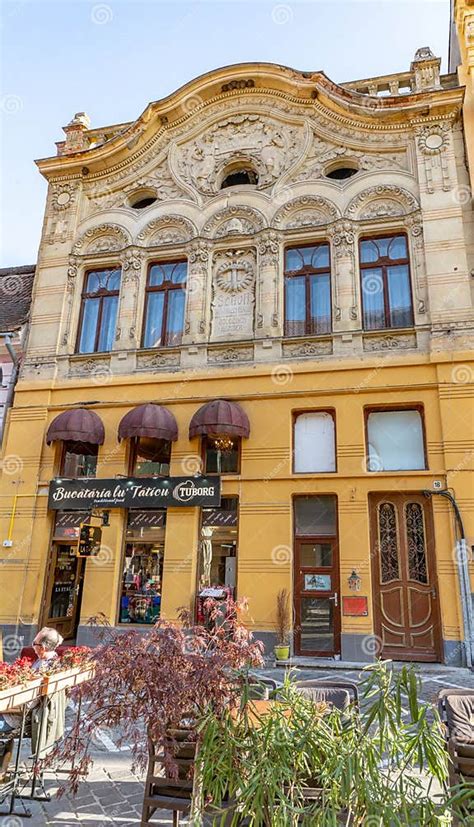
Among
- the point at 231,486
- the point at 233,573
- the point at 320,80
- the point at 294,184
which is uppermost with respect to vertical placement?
the point at 320,80

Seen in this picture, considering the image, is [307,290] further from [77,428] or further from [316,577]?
[316,577]

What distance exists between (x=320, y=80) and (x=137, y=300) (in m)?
8.09

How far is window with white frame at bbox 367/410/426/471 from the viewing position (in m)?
12.8

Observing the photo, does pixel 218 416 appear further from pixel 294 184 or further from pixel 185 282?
pixel 294 184

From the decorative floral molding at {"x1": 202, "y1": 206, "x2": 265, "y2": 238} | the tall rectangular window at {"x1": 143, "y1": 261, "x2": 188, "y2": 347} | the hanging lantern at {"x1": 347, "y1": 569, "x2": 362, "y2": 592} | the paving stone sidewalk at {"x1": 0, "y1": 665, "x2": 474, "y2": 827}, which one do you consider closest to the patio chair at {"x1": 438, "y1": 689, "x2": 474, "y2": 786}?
the paving stone sidewalk at {"x1": 0, "y1": 665, "x2": 474, "y2": 827}

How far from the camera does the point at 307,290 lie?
48.2 feet

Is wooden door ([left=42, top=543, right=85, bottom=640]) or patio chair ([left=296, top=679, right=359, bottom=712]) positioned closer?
patio chair ([left=296, top=679, right=359, bottom=712])

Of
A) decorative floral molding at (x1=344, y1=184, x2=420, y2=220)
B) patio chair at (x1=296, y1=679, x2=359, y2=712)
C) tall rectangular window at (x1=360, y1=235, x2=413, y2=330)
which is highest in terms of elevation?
decorative floral molding at (x1=344, y1=184, x2=420, y2=220)

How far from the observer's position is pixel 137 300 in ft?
51.5

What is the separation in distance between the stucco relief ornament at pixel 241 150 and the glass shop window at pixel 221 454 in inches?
294

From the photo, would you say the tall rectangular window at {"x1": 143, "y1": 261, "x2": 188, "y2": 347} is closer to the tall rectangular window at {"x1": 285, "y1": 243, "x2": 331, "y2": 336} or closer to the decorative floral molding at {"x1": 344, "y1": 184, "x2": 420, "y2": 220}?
the tall rectangular window at {"x1": 285, "y1": 243, "x2": 331, "y2": 336}

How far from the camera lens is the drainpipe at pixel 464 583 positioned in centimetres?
1101

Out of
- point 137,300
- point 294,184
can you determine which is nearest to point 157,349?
point 137,300

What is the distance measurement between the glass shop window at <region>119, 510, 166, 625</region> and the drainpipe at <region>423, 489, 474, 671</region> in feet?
22.2
